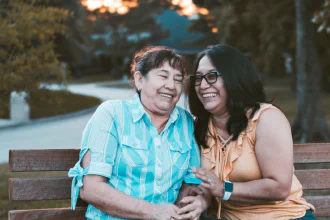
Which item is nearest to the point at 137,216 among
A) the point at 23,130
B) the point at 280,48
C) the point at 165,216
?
the point at 165,216

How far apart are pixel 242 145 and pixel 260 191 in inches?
12.2

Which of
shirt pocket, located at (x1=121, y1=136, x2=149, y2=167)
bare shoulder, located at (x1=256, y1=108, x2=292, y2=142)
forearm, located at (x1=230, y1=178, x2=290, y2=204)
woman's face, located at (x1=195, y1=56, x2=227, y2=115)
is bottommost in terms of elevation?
forearm, located at (x1=230, y1=178, x2=290, y2=204)

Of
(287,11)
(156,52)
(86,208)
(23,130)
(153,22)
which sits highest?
(153,22)

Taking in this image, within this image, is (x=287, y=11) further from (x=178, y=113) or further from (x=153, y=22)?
(x=153, y=22)

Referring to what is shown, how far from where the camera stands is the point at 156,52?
314 cm

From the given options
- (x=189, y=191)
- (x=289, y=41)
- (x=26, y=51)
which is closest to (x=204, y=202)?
(x=189, y=191)

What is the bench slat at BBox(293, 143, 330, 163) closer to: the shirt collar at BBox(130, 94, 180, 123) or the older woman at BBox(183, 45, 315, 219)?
the older woman at BBox(183, 45, 315, 219)

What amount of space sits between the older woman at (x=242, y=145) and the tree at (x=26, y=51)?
159 inches

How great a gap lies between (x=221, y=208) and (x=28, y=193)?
1284 mm

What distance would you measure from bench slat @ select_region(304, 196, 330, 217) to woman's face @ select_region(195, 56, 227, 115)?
108 cm

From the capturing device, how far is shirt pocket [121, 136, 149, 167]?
2949 millimetres

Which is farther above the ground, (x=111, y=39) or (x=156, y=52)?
(x=111, y=39)

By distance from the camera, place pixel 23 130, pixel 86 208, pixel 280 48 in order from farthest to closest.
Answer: pixel 280 48
pixel 23 130
pixel 86 208

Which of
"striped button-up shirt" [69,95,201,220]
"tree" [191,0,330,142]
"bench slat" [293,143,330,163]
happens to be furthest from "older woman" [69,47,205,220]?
"tree" [191,0,330,142]
